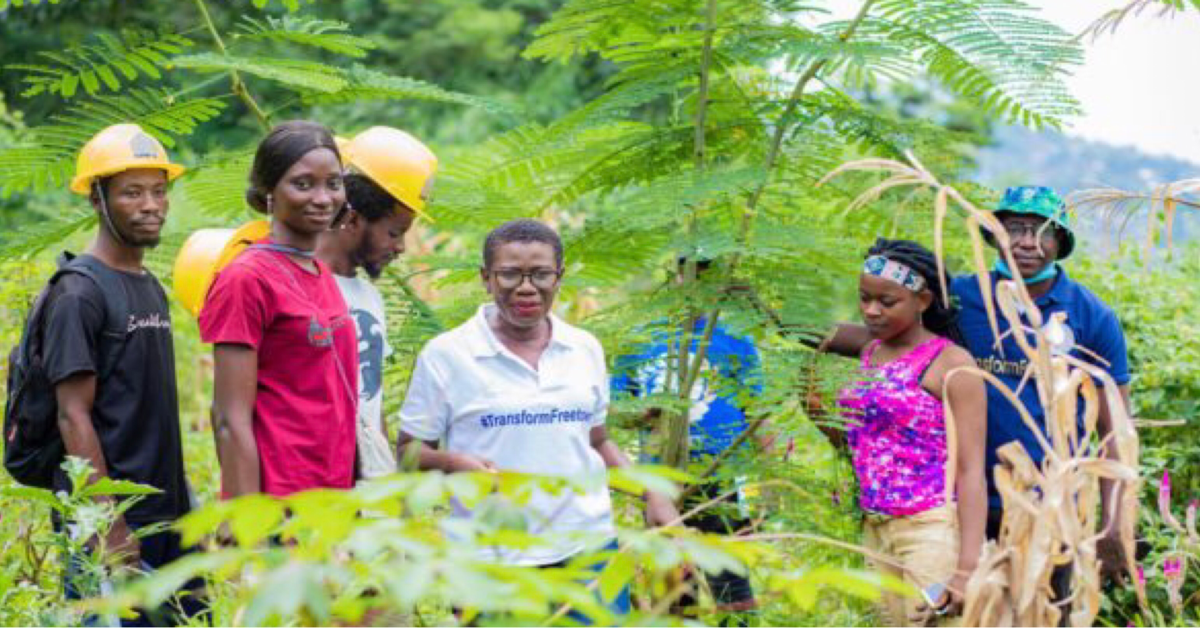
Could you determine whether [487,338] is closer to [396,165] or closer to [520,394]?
[520,394]

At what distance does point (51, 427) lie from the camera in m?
3.74

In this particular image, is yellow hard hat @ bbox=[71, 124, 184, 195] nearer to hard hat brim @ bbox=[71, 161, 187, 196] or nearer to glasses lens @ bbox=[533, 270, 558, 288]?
hard hat brim @ bbox=[71, 161, 187, 196]

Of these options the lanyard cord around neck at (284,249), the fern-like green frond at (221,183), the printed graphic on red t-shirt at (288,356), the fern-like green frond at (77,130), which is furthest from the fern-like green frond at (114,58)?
the printed graphic on red t-shirt at (288,356)

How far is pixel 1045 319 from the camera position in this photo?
14.3 ft

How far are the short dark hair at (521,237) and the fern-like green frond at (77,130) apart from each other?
1081 mm

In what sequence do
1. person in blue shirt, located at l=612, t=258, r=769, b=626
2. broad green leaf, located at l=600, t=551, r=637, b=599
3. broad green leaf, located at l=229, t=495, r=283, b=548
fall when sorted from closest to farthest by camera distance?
1. broad green leaf, located at l=229, t=495, r=283, b=548
2. broad green leaf, located at l=600, t=551, r=637, b=599
3. person in blue shirt, located at l=612, t=258, r=769, b=626

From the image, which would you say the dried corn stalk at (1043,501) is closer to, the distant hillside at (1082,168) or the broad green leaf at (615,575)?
the broad green leaf at (615,575)

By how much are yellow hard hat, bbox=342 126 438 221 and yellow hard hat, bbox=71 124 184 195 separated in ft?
1.72

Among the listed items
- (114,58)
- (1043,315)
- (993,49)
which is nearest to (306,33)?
(114,58)

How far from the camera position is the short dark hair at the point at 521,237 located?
149 inches

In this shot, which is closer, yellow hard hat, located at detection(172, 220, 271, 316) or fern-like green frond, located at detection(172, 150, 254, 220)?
yellow hard hat, located at detection(172, 220, 271, 316)

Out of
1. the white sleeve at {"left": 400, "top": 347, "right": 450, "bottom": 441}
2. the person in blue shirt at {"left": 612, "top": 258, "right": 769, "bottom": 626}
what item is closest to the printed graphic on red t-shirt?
the white sleeve at {"left": 400, "top": 347, "right": 450, "bottom": 441}

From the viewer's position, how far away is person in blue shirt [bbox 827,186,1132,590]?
14.1 ft

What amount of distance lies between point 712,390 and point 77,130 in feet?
6.89
